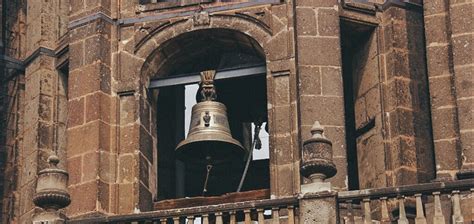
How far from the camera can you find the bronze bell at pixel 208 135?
32750 millimetres

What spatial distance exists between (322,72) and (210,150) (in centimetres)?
202

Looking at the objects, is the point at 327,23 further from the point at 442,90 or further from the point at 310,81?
the point at 442,90

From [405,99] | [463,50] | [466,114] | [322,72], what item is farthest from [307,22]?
[466,114]

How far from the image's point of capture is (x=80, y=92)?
33375mm

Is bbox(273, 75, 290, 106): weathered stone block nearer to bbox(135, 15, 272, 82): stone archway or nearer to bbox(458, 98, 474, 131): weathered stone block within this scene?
bbox(135, 15, 272, 82): stone archway

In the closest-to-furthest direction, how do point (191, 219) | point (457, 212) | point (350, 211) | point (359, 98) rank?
point (457, 212)
point (350, 211)
point (191, 219)
point (359, 98)

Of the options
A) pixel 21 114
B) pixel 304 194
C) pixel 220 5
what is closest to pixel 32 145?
pixel 21 114

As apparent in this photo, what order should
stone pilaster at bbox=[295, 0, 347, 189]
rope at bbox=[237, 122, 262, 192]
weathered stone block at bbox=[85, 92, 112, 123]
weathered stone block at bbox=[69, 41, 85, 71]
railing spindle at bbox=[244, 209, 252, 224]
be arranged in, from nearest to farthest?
railing spindle at bbox=[244, 209, 252, 224] < stone pilaster at bbox=[295, 0, 347, 189] < weathered stone block at bbox=[85, 92, 112, 123] < rope at bbox=[237, 122, 262, 192] < weathered stone block at bbox=[69, 41, 85, 71]

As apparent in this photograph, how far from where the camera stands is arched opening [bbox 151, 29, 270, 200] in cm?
3359

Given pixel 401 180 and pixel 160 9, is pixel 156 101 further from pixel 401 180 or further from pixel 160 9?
pixel 401 180

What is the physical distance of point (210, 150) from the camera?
33.1m

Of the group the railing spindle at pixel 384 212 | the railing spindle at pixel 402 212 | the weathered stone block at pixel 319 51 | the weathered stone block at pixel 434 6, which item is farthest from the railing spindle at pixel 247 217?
the weathered stone block at pixel 434 6

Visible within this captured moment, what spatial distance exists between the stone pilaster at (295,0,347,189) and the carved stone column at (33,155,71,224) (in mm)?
3373

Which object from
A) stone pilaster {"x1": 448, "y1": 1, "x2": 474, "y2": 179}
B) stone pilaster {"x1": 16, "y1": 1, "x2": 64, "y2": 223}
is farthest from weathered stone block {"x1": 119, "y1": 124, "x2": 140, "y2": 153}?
stone pilaster {"x1": 448, "y1": 1, "x2": 474, "y2": 179}
